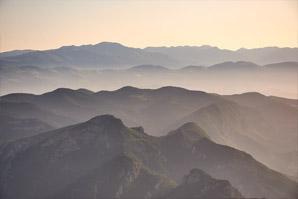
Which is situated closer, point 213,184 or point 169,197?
point 213,184

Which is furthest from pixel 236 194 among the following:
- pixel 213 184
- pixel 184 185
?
pixel 184 185

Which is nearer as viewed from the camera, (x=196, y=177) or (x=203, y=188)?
(x=203, y=188)

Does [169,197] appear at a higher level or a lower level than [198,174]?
lower

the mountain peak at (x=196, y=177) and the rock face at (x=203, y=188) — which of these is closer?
the rock face at (x=203, y=188)

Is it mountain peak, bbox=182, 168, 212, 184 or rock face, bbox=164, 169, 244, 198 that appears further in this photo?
mountain peak, bbox=182, 168, 212, 184

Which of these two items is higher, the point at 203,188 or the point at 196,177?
the point at 196,177

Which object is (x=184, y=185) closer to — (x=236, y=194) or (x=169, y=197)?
(x=169, y=197)
